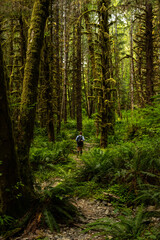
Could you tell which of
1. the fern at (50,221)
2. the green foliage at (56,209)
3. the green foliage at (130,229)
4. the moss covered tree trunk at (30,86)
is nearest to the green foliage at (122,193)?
the green foliage at (56,209)

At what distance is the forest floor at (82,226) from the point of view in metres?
3.66

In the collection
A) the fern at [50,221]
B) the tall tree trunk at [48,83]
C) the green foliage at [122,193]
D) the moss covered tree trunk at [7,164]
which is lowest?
the green foliage at [122,193]

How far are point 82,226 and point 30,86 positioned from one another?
10.3 ft

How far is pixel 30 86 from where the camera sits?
15.0 ft

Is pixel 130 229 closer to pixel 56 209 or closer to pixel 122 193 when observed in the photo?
pixel 56 209

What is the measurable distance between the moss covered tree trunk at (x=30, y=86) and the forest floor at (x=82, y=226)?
965 millimetres

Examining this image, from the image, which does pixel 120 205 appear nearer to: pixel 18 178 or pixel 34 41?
pixel 18 178

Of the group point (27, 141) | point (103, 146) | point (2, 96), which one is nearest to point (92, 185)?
point (27, 141)

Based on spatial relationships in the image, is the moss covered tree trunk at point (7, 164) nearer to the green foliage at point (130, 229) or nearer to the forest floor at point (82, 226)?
the forest floor at point (82, 226)

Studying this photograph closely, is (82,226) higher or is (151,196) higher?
(151,196)

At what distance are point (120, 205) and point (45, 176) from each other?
3.27m

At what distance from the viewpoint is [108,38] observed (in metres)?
10.7

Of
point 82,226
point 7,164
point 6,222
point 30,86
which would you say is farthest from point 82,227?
point 30,86

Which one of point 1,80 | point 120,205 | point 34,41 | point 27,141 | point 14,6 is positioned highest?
point 14,6
